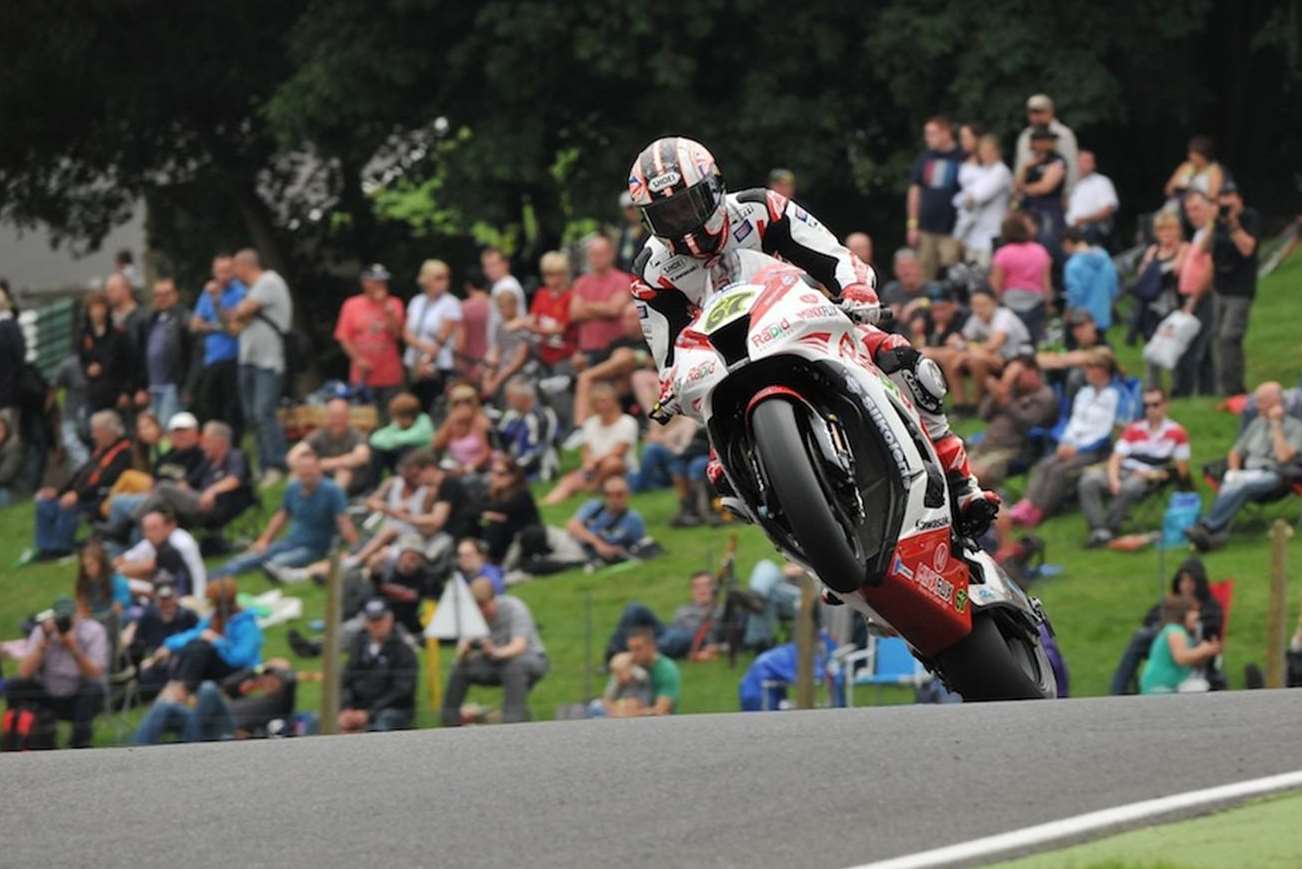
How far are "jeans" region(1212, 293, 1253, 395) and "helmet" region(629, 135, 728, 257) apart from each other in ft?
32.4

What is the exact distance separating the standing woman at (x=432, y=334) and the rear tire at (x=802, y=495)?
38.6ft

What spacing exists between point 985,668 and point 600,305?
1020cm

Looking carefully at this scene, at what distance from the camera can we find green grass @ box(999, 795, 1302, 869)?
6.45 m

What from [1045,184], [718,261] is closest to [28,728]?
[718,261]

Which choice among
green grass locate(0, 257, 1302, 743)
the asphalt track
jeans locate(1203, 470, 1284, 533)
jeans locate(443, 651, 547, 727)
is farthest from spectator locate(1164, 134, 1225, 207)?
the asphalt track

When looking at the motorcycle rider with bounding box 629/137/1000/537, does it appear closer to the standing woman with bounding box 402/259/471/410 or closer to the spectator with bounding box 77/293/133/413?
the standing woman with bounding box 402/259/471/410

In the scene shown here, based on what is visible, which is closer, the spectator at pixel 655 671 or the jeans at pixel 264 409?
the spectator at pixel 655 671

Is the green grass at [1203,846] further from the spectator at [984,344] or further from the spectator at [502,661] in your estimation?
the spectator at [984,344]

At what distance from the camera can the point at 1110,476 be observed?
17.0 m

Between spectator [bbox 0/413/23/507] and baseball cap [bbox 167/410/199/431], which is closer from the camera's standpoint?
baseball cap [bbox 167/410/199/431]

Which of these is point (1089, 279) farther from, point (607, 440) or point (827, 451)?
point (827, 451)

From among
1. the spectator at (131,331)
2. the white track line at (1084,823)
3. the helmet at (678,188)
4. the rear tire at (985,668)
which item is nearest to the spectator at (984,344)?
the spectator at (131,331)

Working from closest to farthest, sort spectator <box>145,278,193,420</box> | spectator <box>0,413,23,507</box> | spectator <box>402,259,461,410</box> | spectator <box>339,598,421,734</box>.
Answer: spectator <box>339,598,421,734</box>, spectator <box>402,259,461,410</box>, spectator <box>145,278,193,420</box>, spectator <box>0,413,23,507</box>

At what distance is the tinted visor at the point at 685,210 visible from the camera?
30.8 ft
